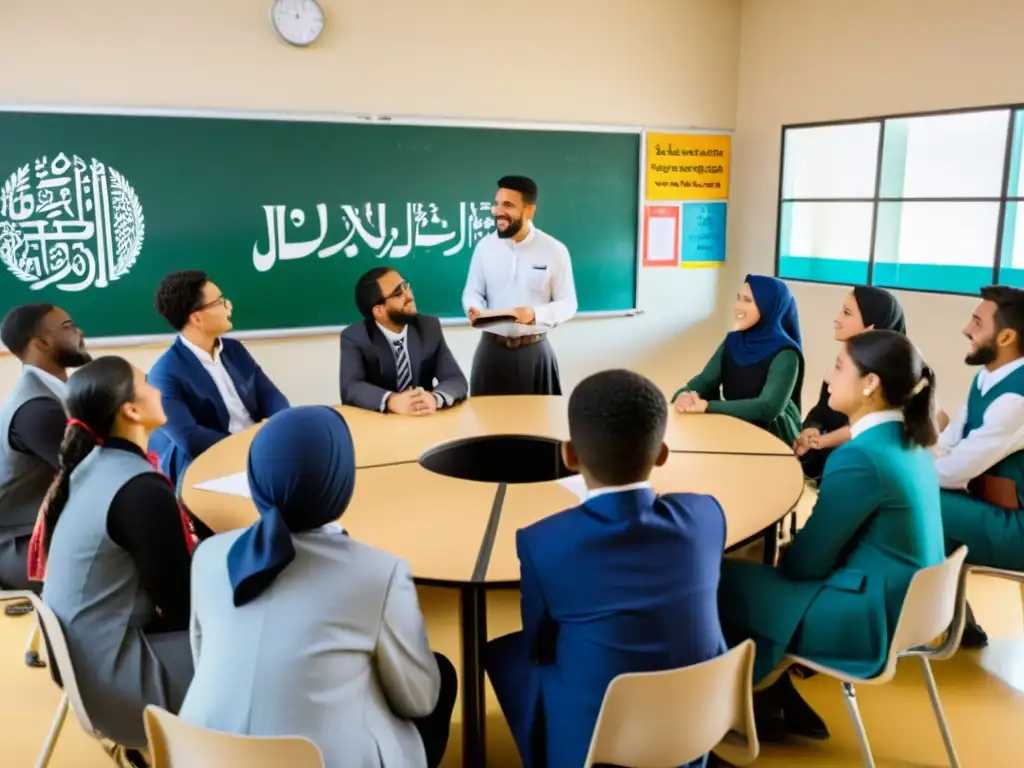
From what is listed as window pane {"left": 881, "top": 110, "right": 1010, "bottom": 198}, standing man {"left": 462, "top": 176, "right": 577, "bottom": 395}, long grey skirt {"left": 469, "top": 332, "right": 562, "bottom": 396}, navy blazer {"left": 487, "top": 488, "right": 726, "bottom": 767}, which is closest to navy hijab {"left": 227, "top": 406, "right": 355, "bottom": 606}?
navy blazer {"left": 487, "top": 488, "right": 726, "bottom": 767}

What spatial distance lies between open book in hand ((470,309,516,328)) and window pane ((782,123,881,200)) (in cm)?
267

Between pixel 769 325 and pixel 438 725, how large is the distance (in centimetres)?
220

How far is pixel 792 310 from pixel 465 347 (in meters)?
2.36

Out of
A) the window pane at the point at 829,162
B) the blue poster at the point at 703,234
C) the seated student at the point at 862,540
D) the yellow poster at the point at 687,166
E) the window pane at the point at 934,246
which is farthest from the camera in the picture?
the blue poster at the point at 703,234

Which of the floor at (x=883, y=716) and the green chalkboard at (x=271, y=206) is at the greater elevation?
the green chalkboard at (x=271, y=206)

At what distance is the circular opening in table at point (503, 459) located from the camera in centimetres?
292

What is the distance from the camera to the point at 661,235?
559 cm

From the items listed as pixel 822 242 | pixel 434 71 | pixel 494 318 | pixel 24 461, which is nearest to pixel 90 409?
pixel 24 461

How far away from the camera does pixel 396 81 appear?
4.68m

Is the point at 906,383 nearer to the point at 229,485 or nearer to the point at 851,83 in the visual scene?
the point at 229,485

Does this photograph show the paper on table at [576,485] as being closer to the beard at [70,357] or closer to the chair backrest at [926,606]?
the chair backrest at [926,606]

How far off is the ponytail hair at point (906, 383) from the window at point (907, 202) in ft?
9.05

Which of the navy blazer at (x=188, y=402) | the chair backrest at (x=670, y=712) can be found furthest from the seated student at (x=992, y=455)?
the navy blazer at (x=188, y=402)

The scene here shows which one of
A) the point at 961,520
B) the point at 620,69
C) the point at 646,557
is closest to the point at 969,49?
the point at 620,69
